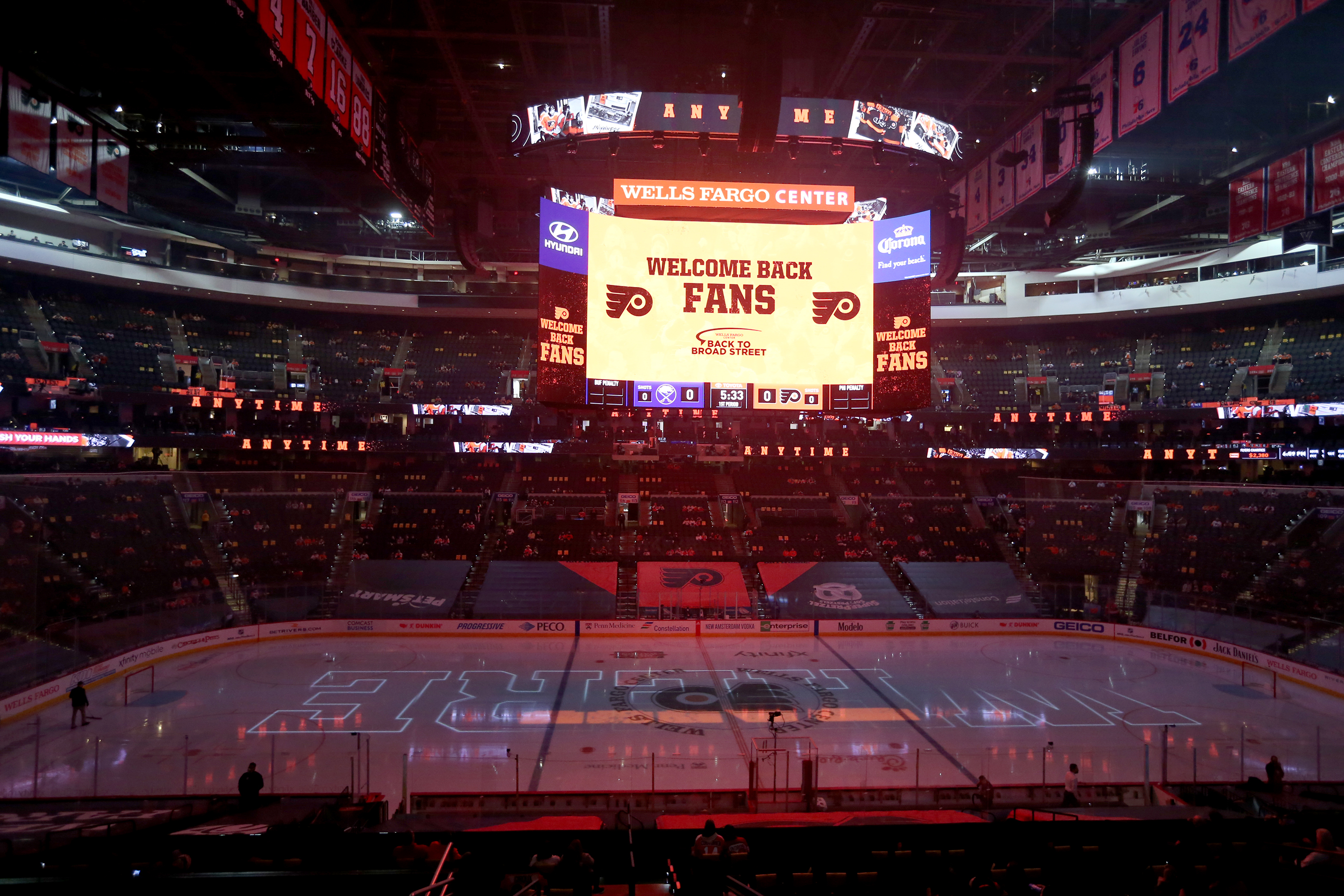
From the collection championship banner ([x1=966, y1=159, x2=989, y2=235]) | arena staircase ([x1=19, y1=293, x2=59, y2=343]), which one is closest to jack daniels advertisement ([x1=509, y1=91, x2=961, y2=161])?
championship banner ([x1=966, y1=159, x2=989, y2=235])

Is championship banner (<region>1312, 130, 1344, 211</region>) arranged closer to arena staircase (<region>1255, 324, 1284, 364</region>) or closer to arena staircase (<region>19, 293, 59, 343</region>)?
arena staircase (<region>1255, 324, 1284, 364</region>)

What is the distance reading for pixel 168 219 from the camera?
2852 cm

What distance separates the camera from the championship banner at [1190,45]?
11.2 m

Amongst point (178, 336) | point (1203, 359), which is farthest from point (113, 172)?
point (1203, 359)

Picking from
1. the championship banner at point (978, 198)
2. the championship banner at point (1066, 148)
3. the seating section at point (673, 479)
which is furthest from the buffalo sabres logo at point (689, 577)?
the championship banner at point (1066, 148)

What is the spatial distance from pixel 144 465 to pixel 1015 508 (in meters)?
43.3

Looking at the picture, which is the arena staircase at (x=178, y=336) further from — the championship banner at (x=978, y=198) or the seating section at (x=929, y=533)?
the championship banner at (x=978, y=198)

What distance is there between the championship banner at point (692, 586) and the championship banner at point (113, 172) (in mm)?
22294

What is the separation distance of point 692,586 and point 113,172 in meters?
24.1

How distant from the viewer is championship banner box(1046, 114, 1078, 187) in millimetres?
14203

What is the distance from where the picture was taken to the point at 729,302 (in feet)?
53.1

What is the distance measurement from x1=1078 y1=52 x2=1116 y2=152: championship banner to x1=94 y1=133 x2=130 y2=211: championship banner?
16.7 meters

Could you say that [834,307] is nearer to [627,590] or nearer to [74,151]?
[74,151]

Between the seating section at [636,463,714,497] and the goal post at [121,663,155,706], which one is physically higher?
the seating section at [636,463,714,497]
